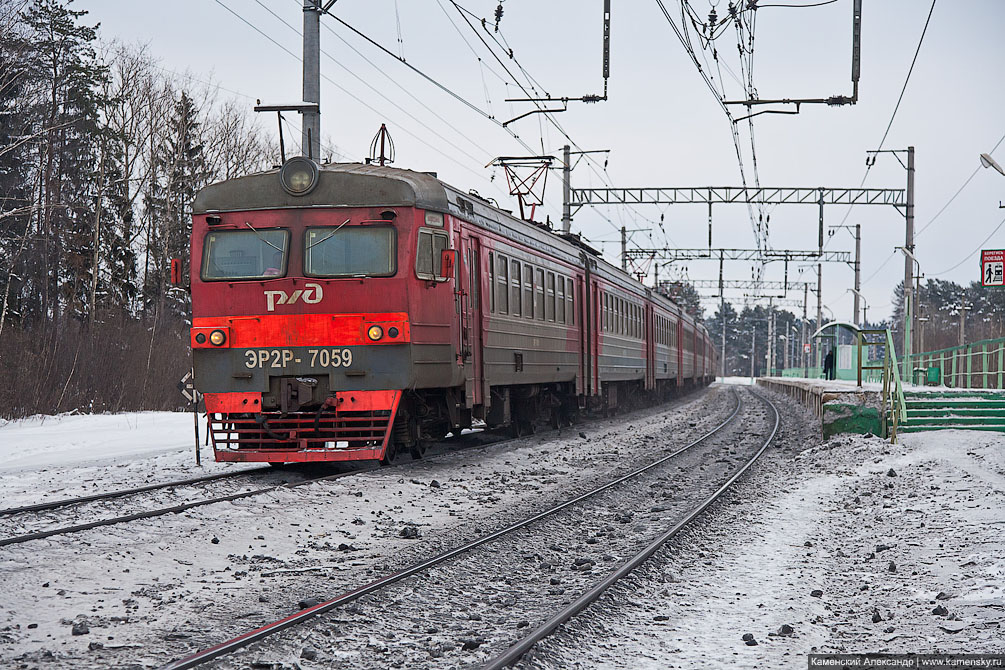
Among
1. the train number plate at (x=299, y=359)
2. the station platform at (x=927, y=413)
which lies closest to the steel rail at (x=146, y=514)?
the train number plate at (x=299, y=359)

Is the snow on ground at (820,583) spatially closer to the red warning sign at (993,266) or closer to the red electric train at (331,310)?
the red electric train at (331,310)

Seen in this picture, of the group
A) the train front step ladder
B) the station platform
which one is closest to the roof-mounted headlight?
the station platform

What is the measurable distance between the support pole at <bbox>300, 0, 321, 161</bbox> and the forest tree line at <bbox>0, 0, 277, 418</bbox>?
33.2 feet

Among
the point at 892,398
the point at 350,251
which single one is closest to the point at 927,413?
the point at 892,398

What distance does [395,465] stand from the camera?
12625mm

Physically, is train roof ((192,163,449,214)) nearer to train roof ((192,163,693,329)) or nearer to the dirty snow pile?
train roof ((192,163,693,329))

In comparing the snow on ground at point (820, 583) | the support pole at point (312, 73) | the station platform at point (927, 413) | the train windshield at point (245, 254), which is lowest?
the snow on ground at point (820, 583)

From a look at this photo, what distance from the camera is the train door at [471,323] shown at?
41.9 feet

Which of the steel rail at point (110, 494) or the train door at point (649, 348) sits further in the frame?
the train door at point (649, 348)

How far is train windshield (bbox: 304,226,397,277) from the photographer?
37.8 feet

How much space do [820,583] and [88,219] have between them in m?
32.6

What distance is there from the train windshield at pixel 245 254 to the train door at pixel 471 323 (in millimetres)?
2355

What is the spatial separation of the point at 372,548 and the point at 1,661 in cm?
346

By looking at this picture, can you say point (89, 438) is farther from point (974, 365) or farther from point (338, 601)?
point (974, 365)
